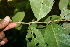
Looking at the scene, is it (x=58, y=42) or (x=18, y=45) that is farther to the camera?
(x=18, y=45)

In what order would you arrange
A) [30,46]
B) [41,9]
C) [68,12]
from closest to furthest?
[41,9] < [68,12] < [30,46]

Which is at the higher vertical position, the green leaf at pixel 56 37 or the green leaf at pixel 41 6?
the green leaf at pixel 41 6

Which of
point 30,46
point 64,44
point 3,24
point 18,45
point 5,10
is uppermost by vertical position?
point 3,24

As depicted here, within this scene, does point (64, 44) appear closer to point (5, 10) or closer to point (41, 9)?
point (41, 9)

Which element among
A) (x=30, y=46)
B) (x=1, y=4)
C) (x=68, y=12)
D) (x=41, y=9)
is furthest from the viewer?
(x=1, y=4)

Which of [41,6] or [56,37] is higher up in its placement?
[41,6]

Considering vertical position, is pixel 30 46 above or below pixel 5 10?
above

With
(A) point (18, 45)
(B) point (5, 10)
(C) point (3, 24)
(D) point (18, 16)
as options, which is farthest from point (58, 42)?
(B) point (5, 10)
